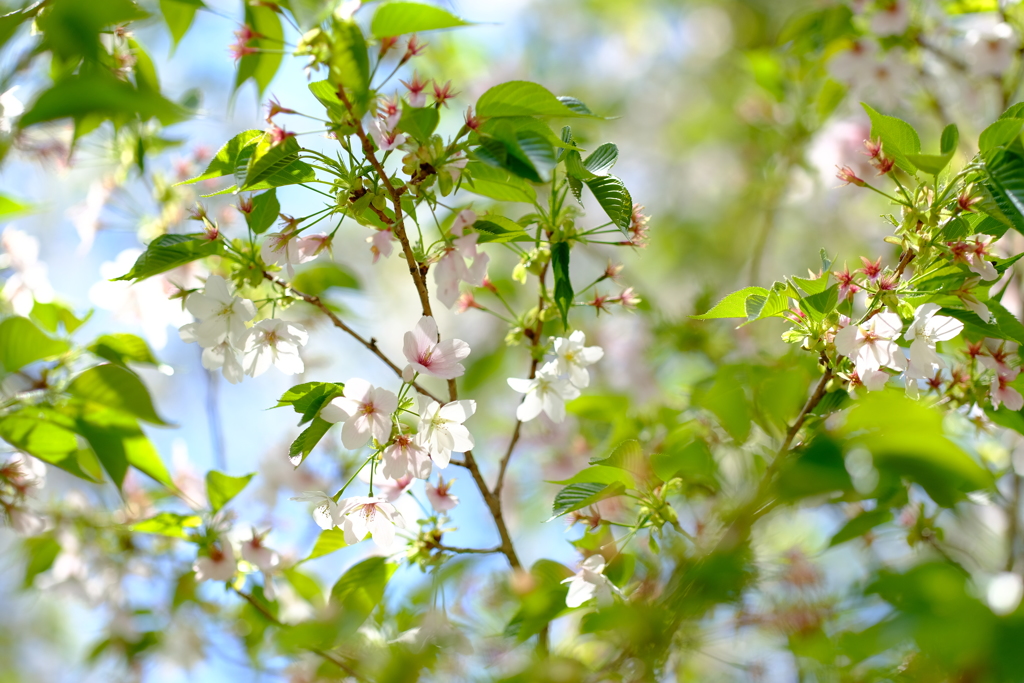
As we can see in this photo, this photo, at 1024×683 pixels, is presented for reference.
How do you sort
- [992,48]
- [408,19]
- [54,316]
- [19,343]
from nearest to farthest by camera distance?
1. [408,19]
2. [19,343]
3. [54,316]
4. [992,48]

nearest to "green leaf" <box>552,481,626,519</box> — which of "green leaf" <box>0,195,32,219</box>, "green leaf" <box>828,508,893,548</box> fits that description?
"green leaf" <box>828,508,893,548</box>

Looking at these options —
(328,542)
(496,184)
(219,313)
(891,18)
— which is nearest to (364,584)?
(328,542)

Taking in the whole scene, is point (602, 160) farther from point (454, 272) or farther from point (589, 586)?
point (589, 586)

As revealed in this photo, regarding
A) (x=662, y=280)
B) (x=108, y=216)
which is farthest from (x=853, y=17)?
(x=662, y=280)

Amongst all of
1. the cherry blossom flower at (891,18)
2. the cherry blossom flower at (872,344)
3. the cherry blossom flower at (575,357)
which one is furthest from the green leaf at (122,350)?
the cherry blossom flower at (891,18)

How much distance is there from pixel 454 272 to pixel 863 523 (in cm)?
39

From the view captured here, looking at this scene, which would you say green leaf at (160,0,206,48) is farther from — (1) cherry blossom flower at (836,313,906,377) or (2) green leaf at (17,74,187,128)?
(1) cherry blossom flower at (836,313,906,377)

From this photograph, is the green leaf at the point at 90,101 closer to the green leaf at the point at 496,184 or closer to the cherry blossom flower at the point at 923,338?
the green leaf at the point at 496,184

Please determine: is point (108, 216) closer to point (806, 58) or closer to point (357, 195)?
point (357, 195)

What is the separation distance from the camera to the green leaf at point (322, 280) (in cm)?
100

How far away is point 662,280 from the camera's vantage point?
9.27 ft

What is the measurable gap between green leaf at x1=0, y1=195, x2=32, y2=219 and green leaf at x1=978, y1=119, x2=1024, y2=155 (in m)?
1.03

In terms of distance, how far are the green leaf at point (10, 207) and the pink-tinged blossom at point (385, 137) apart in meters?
0.57

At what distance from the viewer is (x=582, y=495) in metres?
0.63
